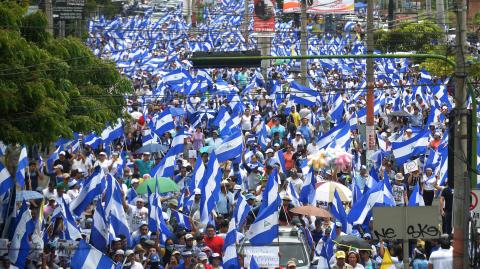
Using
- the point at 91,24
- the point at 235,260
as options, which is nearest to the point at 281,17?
the point at 91,24

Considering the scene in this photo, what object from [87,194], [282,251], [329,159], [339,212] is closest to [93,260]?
[282,251]

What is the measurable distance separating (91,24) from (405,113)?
36315 mm

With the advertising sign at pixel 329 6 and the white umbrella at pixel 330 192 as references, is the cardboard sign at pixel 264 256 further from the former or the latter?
the advertising sign at pixel 329 6

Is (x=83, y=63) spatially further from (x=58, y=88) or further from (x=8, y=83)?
(x=8, y=83)

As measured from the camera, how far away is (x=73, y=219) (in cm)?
2119

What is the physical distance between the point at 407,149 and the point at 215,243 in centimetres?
849

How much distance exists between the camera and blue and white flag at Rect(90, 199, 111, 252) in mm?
20688

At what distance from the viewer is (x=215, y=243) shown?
2105 centimetres

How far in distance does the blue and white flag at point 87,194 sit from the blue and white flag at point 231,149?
4.61 m

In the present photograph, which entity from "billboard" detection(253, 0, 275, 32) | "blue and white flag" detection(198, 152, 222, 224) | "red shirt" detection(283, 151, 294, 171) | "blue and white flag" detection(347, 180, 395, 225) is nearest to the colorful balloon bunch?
"blue and white flag" detection(347, 180, 395, 225)

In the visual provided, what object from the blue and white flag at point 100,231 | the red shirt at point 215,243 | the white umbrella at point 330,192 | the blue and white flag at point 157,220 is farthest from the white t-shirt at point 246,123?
the blue and white flag at point 100,231

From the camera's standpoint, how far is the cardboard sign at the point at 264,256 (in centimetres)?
1953

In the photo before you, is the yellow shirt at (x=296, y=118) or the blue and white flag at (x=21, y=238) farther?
the yellow shirt at (x=296, y=118)

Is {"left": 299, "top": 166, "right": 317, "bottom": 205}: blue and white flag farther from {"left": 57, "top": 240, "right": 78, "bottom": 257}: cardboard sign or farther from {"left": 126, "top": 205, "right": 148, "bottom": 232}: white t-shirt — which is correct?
{"left": 57, "top": 240, "right": 78, "bottom": 257}: cardboard sign
